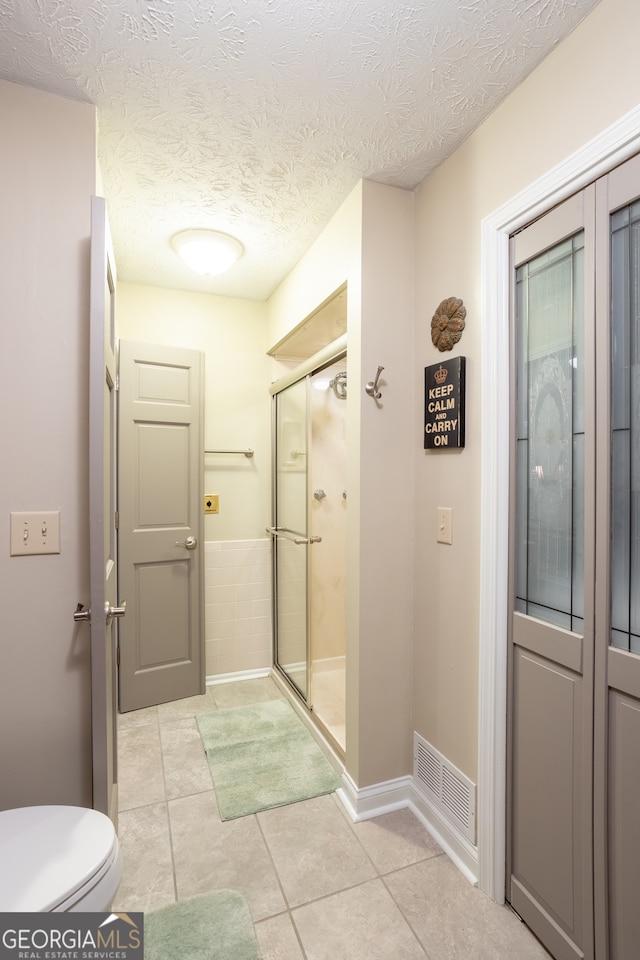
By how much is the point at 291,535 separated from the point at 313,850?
5.03ft

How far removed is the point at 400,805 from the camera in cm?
193

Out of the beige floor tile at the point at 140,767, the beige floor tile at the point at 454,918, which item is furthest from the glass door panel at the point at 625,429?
the beige floor tile at the point at 140,767

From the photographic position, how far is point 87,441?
4.84 ft

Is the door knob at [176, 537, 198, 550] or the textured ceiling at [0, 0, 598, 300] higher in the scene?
the textured ceiling at [0, 0, 598, 300]

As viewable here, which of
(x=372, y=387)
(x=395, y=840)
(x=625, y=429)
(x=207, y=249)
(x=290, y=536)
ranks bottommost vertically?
(x=395, y=840)

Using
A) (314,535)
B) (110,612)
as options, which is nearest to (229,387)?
(314,535)

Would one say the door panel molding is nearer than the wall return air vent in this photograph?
Yes

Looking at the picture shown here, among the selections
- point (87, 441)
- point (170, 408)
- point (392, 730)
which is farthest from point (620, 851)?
point (170, 408)

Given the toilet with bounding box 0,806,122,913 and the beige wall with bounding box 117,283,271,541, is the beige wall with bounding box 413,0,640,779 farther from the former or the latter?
the beige wall with bounding box 117,283,271,541

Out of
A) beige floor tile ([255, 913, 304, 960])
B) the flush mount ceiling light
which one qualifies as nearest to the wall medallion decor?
the flush mount ceiling light

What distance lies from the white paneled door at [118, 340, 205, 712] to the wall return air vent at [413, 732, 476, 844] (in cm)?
149

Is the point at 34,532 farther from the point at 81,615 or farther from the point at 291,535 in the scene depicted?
the point at 291,535

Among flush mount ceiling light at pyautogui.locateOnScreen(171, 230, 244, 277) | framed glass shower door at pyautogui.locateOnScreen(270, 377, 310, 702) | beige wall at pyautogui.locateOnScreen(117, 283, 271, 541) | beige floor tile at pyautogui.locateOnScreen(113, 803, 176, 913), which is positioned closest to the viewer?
beige floor tile at pyautogui.locateOnScreen(113, 803, 176, 913)

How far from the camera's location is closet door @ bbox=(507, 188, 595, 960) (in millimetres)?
1238
